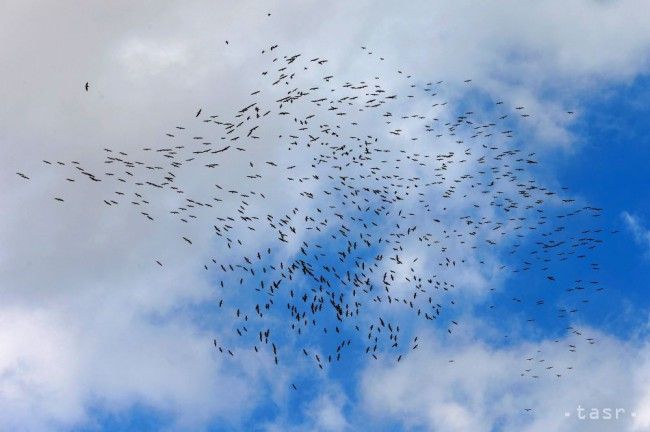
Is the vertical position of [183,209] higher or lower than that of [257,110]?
lower

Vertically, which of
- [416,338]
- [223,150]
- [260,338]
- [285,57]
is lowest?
[260,338]

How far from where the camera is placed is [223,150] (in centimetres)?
7806

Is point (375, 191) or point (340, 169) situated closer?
point (340, 169)

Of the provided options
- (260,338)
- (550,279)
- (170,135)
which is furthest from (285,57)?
(550,279)

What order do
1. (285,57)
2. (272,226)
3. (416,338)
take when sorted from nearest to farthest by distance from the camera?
1. (285,57)
2. (272,226)
3. (416,338)

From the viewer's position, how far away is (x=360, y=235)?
85.1 meters

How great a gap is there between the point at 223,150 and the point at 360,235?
1654 cm

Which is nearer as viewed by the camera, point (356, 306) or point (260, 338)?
point (260, 338)

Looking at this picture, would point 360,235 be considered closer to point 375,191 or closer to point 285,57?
point 375,191

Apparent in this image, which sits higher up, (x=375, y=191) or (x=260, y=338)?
(x=375, y=191)

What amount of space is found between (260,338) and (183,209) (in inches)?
552

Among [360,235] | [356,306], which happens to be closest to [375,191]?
[360,235]

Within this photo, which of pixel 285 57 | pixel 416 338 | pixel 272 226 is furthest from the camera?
pixel 416 338

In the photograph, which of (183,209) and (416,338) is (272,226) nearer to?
(183,209)
